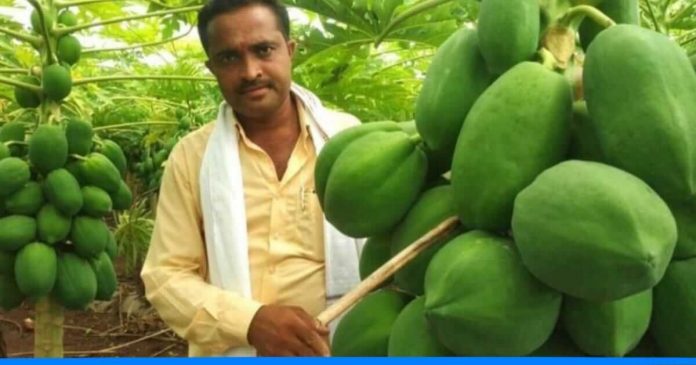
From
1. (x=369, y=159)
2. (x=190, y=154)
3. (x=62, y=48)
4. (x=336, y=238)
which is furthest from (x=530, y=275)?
(x=62, y=48)

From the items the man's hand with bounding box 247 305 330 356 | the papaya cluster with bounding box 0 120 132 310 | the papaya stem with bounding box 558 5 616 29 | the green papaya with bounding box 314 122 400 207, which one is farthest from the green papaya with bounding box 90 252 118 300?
the papaya stem with bounding box 558 5 616 29

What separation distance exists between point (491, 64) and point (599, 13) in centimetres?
12

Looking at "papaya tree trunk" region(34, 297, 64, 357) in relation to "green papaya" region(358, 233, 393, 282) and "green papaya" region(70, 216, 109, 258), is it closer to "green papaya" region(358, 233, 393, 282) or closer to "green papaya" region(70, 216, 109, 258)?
"green papaya" region(70, 216, 109, 258)

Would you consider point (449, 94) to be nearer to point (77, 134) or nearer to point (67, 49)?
point (77, 134)

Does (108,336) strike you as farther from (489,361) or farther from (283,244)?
(489,361)

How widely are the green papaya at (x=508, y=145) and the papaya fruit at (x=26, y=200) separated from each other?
8.24 ft

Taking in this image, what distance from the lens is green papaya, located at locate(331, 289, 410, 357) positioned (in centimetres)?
97

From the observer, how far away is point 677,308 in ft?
2.79

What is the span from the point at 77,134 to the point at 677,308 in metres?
2.67

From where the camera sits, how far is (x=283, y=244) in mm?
2072

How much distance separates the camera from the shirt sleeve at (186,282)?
1.86m

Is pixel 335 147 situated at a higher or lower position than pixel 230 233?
higher

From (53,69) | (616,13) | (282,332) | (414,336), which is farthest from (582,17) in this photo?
(53,69)

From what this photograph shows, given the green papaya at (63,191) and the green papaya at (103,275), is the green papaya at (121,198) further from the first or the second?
the green papaya at (63,191)
